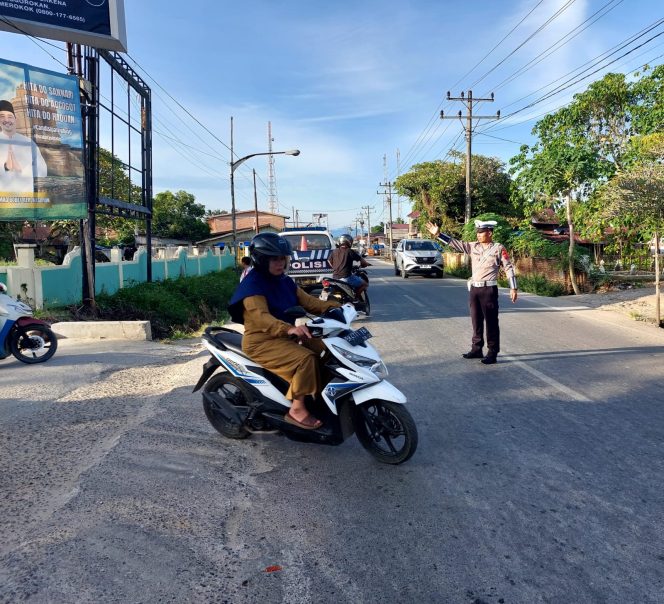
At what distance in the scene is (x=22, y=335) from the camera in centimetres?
712

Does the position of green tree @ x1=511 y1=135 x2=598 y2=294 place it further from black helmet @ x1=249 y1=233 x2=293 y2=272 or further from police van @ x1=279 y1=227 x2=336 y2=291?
black helmet @ x1=249 y1=233 x2=293 y2=272

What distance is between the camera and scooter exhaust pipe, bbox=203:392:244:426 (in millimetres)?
4160

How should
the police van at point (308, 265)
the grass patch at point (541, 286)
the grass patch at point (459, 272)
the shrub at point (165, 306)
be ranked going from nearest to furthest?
the shrub at point (165, 306)
the police van at point (308, 265)
the grass patch at point (541, 286)
the grass patch at point (459, 272)

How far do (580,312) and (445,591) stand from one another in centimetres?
1132

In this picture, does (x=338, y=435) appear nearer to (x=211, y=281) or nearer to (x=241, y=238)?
(x=211, y=281)

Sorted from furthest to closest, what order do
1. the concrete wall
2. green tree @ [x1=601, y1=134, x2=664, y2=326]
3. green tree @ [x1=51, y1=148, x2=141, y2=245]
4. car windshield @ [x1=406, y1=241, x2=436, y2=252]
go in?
car windshield @ [x1=406, y1=241, x2=436, y2=252], green tree @ [x1=51, y1=148, x2=141, y2=245], the concrete wall, green tree @ [x1=601, y1=134, x2=664, y2=326]

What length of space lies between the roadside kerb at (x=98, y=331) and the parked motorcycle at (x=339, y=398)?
5.44 metres

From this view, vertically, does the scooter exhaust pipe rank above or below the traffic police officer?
below

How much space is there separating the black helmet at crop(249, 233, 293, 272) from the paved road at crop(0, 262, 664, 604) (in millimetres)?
1447

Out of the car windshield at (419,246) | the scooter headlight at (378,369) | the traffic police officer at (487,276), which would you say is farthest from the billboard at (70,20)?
the car windshield at (419,246)

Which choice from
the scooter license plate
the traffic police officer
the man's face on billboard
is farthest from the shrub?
the scooter license plate

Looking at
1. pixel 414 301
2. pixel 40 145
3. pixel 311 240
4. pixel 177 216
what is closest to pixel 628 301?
pixel 414 301

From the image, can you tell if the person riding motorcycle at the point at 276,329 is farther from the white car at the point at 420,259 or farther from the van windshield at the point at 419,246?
the van windshield at the point at 419,246

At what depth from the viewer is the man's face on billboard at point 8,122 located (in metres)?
10.1
